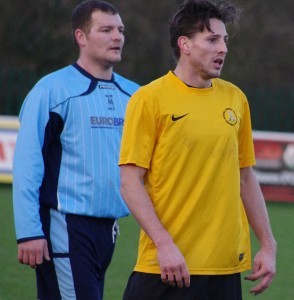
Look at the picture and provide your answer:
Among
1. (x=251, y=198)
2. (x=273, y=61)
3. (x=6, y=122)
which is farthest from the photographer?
(x=273, y=61)

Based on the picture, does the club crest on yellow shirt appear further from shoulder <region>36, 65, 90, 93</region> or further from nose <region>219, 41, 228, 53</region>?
shoulder <region>36, 65, 90, 93</region>

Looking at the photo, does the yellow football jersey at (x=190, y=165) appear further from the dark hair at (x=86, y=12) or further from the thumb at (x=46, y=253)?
the dark hair at (x=86, y=12)

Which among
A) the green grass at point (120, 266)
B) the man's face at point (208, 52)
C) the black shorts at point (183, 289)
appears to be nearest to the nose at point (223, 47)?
the man's face at point (208, 52)

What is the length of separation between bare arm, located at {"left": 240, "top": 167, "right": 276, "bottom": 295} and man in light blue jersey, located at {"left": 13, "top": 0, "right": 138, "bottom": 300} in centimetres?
99

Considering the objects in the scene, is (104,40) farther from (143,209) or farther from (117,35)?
(143,209)

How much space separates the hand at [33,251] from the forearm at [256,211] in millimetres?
1104

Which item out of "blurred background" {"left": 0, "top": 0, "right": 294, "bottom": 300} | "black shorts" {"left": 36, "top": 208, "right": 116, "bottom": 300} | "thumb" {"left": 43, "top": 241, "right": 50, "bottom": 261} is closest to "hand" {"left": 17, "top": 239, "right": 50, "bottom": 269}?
"thumb" {"left": 43, "top": 241, "right": 50, "bottom": 261}

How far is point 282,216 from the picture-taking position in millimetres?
14719

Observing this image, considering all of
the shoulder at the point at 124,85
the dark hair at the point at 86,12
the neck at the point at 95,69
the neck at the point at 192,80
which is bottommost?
the shoulder at the point at 124,85

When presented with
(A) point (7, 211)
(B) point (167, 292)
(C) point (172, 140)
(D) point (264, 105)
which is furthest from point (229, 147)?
(D) point (264, 105)

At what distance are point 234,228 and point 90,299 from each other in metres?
1.19

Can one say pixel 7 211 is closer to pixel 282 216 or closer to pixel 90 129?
pixel 282 216

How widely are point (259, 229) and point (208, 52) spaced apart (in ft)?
2.63

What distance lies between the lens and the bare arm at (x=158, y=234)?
14.1ft
